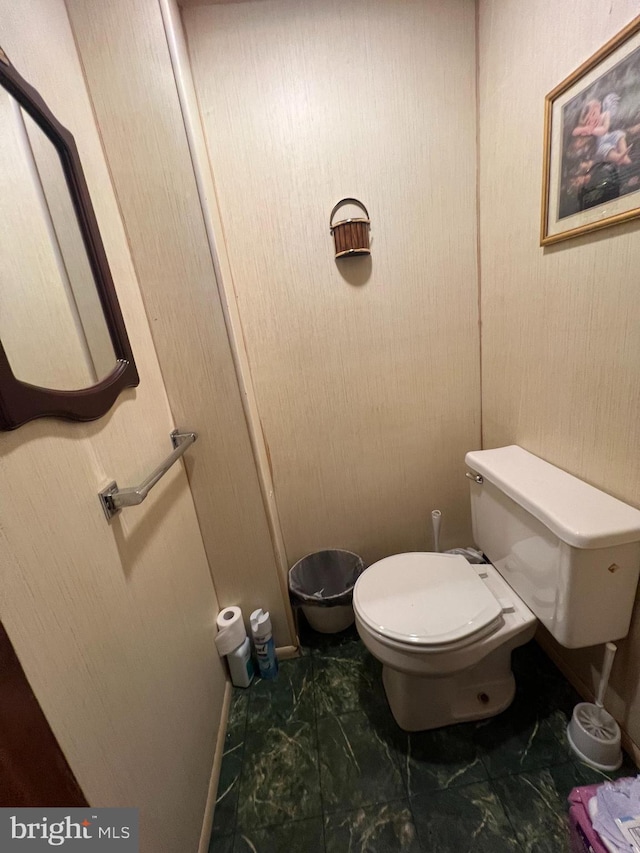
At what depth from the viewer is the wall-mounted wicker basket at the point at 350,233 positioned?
46.4 inches

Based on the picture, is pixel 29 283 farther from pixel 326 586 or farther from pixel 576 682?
pixel 576 682

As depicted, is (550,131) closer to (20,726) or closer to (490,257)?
(490,257)

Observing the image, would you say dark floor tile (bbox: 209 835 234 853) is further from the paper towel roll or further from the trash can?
the trash can

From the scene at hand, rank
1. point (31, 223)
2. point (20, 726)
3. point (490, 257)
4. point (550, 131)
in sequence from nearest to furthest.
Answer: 1. point (20, 726)
2. point (31, 223)
3. point (550, 131)
4. point (490, 257)

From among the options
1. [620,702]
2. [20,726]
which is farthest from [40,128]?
[620,702]

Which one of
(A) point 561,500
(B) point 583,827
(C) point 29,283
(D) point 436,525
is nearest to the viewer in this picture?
(C) point 29,283

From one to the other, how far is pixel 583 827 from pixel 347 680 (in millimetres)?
742

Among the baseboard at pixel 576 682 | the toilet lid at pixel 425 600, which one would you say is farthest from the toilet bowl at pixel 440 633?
the baseboard at pixel 576 682

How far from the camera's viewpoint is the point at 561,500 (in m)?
0.91

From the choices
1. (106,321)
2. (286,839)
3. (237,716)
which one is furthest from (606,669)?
(106,321)

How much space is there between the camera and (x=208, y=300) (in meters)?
1.03

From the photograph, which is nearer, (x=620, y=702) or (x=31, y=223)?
(x=31, y=223)

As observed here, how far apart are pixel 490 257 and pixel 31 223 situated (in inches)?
52.0

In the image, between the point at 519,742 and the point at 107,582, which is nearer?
the point at 107,582
